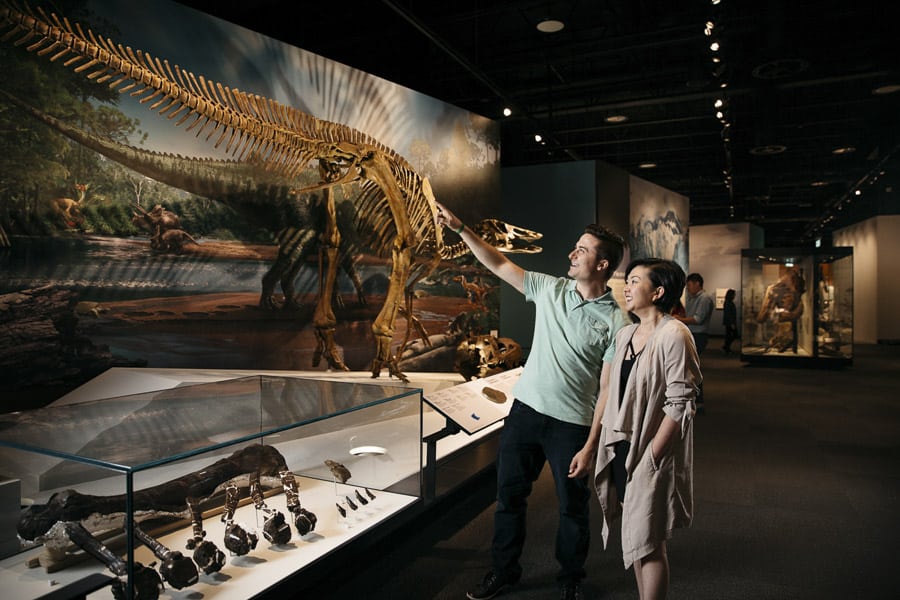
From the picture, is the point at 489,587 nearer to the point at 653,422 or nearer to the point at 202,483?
the point at 653,422

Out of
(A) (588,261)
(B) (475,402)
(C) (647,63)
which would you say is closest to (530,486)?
(A) (588,261)

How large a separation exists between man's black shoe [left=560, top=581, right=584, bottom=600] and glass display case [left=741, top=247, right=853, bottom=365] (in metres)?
11.0

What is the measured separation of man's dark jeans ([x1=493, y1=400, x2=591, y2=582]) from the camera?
8.77 ft

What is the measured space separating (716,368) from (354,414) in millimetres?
10772

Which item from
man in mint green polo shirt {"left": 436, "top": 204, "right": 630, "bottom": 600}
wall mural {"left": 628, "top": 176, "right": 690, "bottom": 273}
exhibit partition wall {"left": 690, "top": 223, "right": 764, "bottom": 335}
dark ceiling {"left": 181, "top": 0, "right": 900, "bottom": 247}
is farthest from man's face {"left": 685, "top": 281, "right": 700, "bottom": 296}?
exhibit partition wall {"left": 690, "top": 223, "right": 764, "bottom": 335}

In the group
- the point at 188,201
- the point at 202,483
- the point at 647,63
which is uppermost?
the point at 647,63

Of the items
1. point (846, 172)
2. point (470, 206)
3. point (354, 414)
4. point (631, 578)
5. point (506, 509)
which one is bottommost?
point (631, 578)

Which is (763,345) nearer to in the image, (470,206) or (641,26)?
(641,26)

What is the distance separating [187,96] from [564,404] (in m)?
2.77

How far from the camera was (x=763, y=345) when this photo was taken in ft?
40.3

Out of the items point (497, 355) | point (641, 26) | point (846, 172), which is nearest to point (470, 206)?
point (497, 355)

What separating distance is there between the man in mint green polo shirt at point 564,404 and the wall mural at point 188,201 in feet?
7.06

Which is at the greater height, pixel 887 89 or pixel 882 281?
pixel 887 89

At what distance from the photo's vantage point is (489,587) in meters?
2.81
